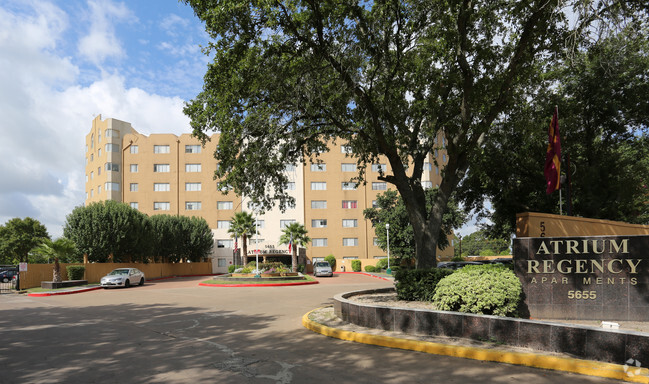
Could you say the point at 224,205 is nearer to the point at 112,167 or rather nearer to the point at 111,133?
the point at 112,167

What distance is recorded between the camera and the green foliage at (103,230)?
37344 mm

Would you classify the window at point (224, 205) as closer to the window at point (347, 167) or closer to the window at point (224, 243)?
the window at point (224, 243)

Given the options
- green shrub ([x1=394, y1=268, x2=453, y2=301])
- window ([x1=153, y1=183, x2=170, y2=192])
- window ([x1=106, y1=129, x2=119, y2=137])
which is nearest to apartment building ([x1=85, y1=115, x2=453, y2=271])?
window ([x1=153, y1=183, x2=170, y2=192])

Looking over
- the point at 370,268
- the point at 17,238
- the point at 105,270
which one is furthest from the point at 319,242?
the point at 17,238

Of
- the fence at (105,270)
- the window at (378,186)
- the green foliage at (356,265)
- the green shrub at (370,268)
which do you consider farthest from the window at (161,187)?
the green shrub at (370,268)

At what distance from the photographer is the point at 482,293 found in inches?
352

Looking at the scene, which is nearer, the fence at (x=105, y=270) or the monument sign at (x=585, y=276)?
the monument sign at (x=585, y=276)

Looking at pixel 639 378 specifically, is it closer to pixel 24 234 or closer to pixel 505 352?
pixel 505 352

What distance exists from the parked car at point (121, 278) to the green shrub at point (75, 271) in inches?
206

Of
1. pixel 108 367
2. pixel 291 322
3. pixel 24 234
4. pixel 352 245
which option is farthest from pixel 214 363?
pixel 24 234

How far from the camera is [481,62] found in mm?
14281

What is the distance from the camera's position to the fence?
29.7 meters

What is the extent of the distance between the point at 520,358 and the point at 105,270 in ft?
123

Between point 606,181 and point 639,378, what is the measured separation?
19.1m
